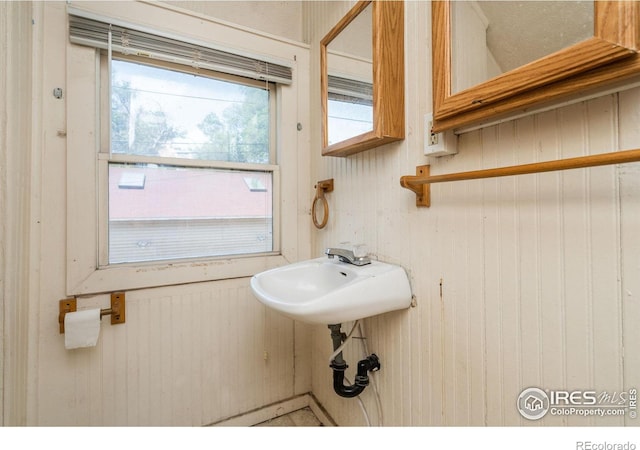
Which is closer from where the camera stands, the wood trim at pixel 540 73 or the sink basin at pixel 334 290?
the wood trim at pixel 540 73

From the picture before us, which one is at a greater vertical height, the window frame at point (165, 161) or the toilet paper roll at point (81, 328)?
the window frame at point (165, 161)

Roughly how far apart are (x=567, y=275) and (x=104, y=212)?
1522mm

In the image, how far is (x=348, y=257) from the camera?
1047 mm

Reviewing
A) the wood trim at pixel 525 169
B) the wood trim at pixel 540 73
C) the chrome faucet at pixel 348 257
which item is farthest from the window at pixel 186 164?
the wood trim at pixel 540 73

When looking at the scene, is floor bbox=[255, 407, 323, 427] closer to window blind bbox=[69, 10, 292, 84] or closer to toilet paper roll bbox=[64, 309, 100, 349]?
toilet paper roll bbox=[64, 309, 100, 349]

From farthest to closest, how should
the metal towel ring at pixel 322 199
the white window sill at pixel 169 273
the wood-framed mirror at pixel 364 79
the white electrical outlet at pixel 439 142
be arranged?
the metal towel ring at pixel 322 199
the white window sill at pixel 169 273
the wood-framed mirror at pixel 364 79
the white electrical outlet at pixel 439 142

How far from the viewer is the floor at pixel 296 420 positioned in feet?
4.68

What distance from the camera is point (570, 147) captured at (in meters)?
0.56

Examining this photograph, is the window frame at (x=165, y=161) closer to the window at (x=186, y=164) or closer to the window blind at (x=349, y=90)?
the window at (x=186, y=164)

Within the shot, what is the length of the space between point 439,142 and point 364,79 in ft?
1.42

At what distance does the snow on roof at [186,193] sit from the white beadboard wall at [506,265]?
2.08ft

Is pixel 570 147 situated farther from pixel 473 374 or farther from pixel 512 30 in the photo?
pixel 473 374

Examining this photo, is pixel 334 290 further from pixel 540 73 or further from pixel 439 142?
pixel 540 73

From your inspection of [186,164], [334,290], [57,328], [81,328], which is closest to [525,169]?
[334,290]
